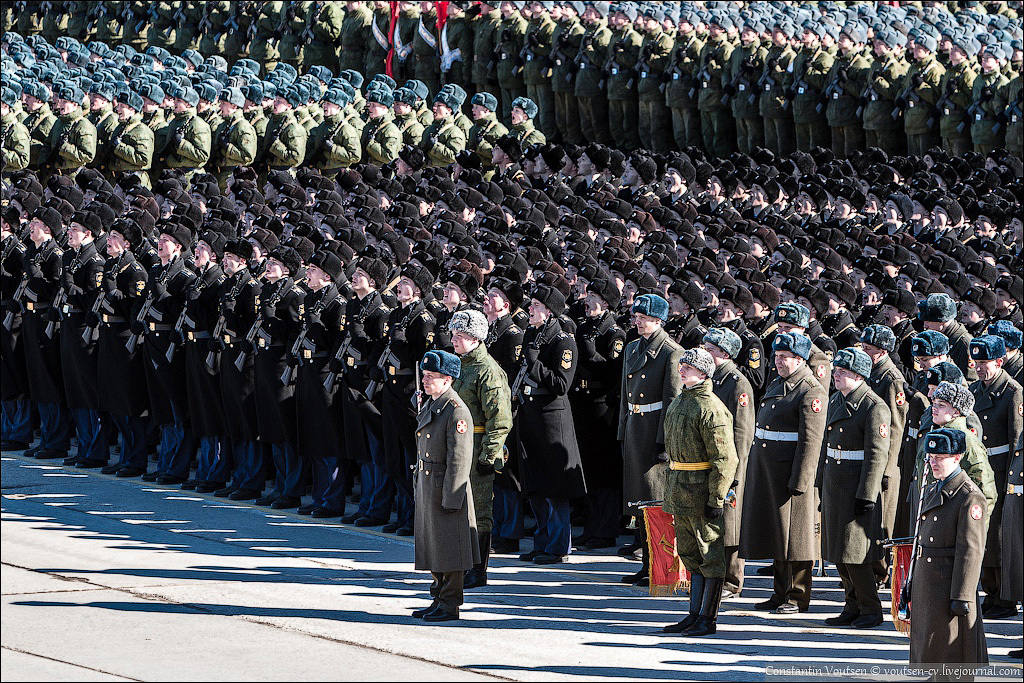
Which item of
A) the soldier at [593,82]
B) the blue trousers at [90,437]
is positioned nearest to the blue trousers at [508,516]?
the blue trousers at [90,437]

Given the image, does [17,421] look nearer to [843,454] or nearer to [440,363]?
[440,363]

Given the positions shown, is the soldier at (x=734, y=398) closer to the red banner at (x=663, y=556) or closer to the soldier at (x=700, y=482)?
the red banner at (x=663, y=556)

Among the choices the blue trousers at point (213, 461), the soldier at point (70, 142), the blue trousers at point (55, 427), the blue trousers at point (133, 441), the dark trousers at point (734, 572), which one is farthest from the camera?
the soldier at point (70, 142)

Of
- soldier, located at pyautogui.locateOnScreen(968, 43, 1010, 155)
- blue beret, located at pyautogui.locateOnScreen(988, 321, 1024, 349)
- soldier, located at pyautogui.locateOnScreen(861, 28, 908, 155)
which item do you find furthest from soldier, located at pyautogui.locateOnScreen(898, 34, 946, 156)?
blue beret, located at pyautogui.locateOnScreen(988, 321, 1024, 349)

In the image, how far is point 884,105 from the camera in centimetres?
2494

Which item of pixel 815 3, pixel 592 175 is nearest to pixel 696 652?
pixel 592 175

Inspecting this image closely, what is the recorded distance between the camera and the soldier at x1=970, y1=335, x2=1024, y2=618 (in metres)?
10.6

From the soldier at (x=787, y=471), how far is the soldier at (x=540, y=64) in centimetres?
A: 1893

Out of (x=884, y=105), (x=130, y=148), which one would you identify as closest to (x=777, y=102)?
(x=884, y=105)

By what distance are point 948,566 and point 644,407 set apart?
10.7ft

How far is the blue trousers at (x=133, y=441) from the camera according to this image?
1431cm

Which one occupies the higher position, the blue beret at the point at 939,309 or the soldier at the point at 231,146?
the soldier at the point at 231,146

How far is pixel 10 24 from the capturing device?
110 feet

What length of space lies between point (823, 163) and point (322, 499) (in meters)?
10.9
